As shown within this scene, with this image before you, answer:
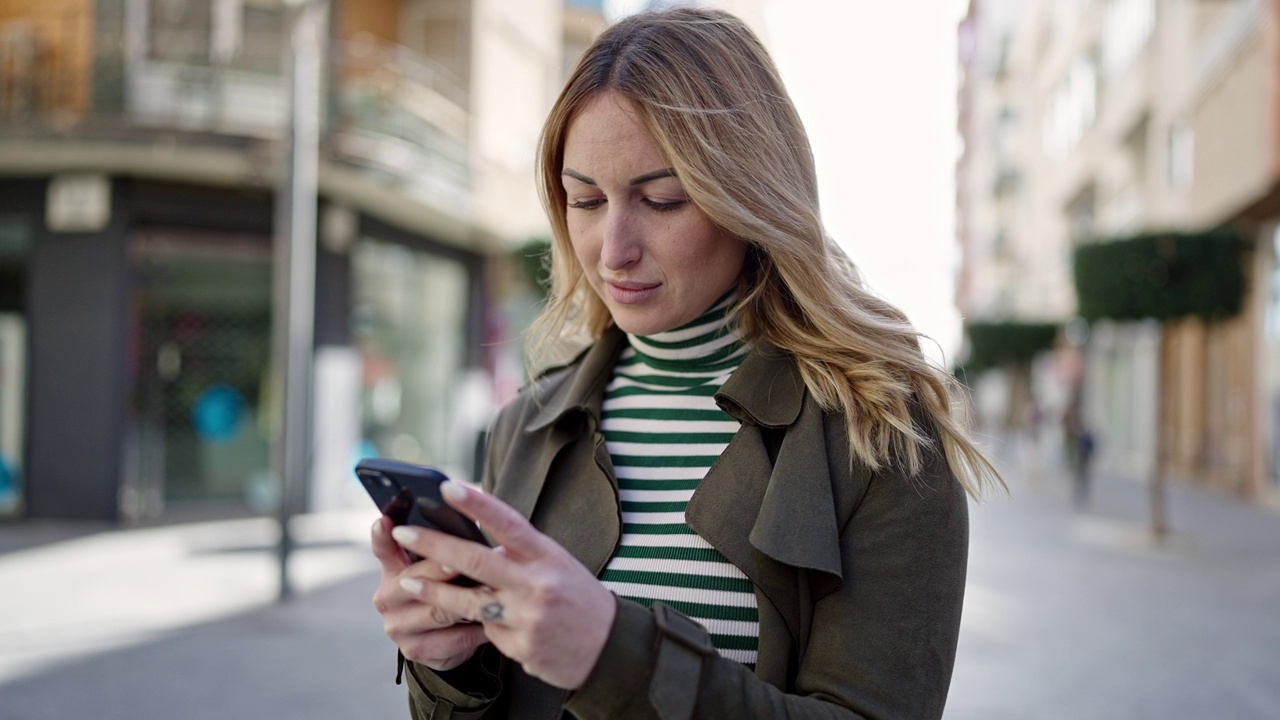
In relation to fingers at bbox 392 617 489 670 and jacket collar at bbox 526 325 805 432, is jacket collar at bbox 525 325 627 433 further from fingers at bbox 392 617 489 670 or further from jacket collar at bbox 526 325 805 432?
fingers at bbox 392 617 489 670

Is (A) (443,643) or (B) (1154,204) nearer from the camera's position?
(A) (443,643)

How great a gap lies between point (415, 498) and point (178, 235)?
12626 millimetres

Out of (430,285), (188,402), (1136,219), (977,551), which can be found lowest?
(977,551)

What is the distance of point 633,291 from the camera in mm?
1690

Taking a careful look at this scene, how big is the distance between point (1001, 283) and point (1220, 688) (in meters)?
50.8

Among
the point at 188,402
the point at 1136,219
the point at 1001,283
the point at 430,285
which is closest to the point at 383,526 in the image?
the point at 188,402

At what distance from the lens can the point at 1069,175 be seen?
3228 cm

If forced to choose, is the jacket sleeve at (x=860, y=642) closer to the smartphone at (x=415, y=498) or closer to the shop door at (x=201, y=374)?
the smartphone at (x=415, y=498)

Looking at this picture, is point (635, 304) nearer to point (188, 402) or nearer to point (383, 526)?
point (383, 526)

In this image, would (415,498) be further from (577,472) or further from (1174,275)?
Answer: (1174,275)

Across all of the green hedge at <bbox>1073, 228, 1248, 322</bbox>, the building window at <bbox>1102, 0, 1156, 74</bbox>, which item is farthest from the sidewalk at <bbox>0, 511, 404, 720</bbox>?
the building window at <bbox>1102, 0, 1156, 74</bbox>

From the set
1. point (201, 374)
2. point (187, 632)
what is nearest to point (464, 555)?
point (187, 632)

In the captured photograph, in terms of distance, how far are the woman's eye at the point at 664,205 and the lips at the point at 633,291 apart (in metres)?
0.12

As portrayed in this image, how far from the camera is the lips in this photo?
1686 mm
